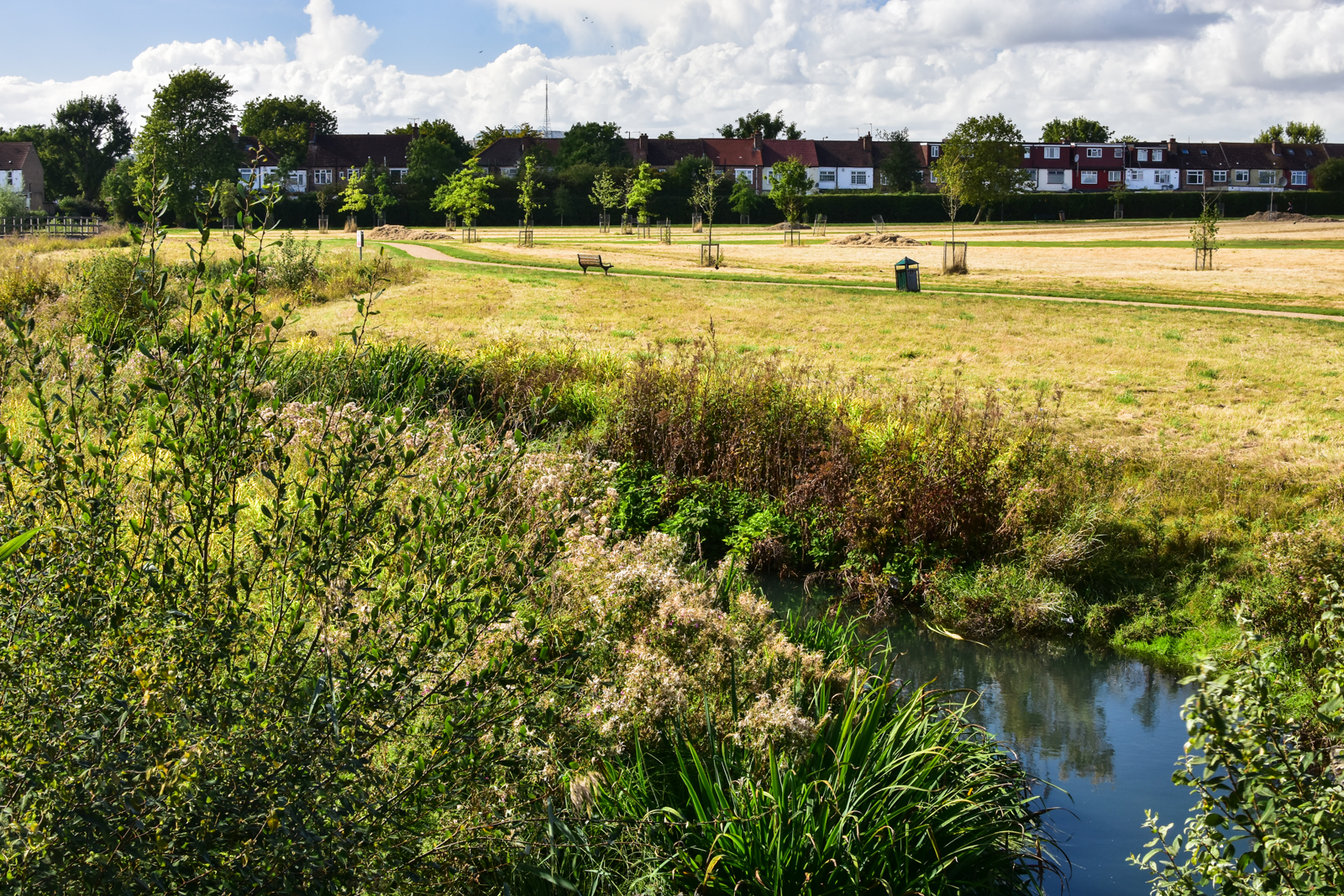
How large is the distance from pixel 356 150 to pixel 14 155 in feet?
96.0

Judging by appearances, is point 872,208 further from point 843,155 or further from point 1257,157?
point 1257,157

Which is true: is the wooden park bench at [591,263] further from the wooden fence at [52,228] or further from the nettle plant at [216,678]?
the nettle plant at [216,678]

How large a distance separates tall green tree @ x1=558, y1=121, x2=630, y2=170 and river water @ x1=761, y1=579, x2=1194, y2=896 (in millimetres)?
71107

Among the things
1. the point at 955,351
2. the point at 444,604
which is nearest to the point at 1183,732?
the point at 444,604

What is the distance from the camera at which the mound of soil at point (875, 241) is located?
5147 centimetres

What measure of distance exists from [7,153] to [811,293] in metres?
90.7

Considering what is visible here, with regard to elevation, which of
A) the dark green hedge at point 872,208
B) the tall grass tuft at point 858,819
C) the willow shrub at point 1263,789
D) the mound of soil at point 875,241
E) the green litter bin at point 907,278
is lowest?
the tall grass tuft at point 858,819

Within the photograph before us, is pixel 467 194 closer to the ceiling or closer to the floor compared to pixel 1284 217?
closer to the ceiling

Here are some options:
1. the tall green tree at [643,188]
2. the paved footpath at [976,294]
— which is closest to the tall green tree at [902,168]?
the tall green tree at [643,188]

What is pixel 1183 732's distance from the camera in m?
7.98

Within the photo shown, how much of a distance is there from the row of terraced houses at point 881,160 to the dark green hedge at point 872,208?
10533 mm

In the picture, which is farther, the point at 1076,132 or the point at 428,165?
the point at 1076,132

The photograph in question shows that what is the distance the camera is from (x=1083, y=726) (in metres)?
8.07

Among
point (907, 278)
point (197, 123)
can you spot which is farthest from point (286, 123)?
point (907, 278)
